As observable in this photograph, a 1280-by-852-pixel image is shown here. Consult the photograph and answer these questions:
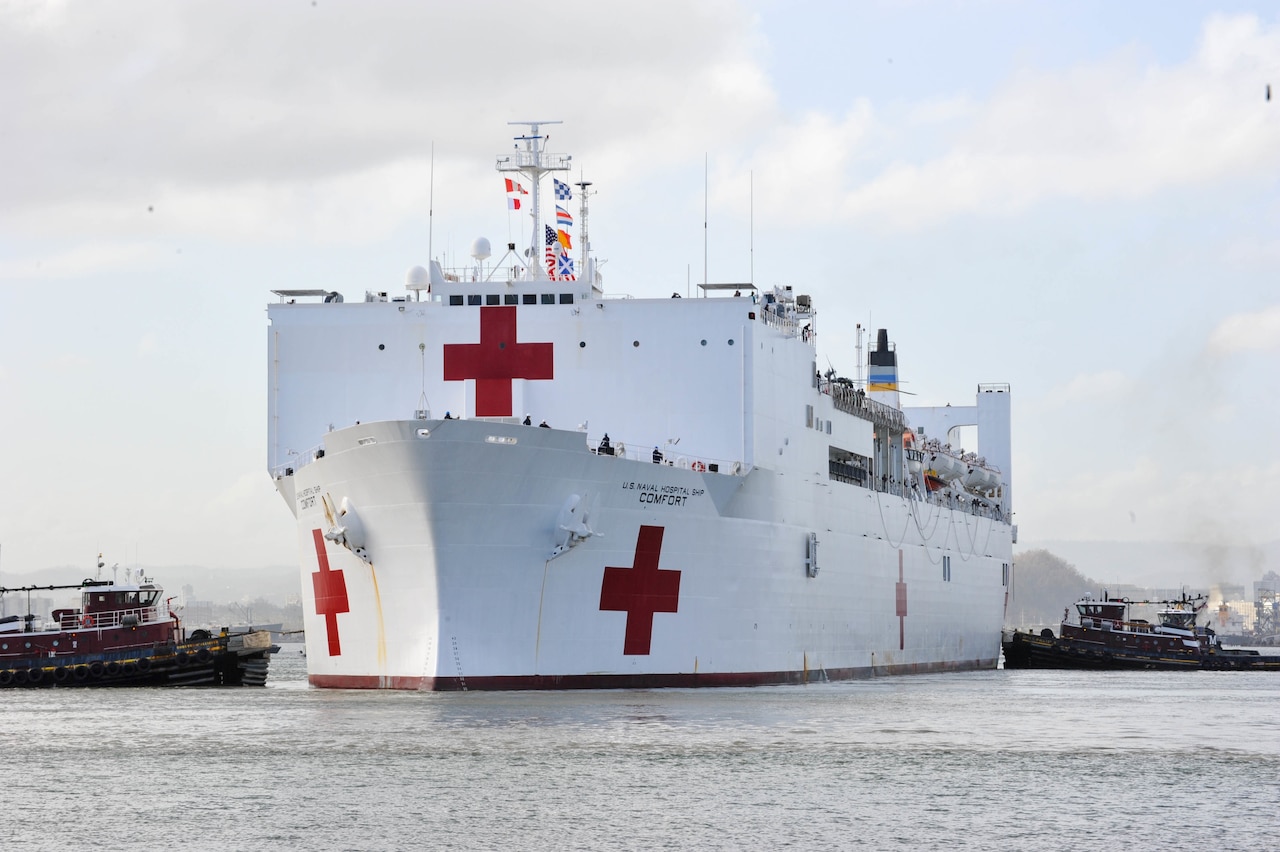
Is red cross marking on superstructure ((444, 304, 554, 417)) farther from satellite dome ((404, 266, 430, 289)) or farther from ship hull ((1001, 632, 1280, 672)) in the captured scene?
ship hull ((1001, 632, 1280, 672))

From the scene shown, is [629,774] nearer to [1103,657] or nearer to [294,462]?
[294,462]

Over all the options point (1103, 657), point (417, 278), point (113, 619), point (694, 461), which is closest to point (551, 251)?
point (417, 278)

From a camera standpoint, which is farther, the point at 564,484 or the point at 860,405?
the point at 860,405

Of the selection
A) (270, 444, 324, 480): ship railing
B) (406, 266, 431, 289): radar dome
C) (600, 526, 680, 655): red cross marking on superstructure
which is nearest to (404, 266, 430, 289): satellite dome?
(406, 266, 431, 289): radar dome

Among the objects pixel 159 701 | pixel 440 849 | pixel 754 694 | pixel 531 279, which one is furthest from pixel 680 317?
pixel 440 849

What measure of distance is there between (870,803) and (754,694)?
A: 10777mm

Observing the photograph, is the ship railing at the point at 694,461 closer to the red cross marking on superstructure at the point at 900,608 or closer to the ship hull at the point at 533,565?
the ship hull at the point at 533,565

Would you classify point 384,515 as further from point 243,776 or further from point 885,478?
point 885,478

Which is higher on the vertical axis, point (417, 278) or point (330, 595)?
point (417, 278)

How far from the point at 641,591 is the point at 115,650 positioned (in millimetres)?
12293

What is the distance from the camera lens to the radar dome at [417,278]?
29.1m

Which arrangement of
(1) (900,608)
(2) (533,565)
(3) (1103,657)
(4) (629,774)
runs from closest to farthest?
(4) (629,774) < (2) (533,565) < (1) (900,608) < (3) (1103,657)

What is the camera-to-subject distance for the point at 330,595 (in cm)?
2634

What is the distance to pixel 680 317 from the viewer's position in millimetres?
28172
